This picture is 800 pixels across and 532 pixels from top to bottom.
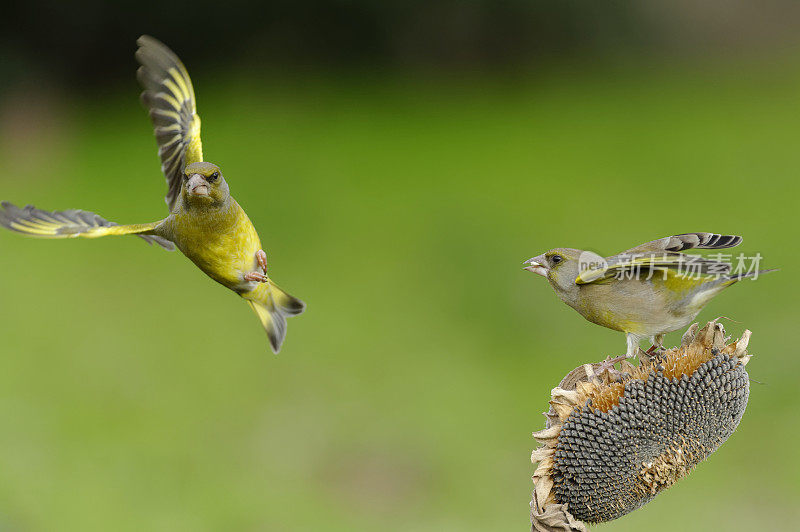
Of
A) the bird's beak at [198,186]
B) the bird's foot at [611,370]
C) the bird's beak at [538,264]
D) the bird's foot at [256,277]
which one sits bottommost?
the bird's foot at [256,277]

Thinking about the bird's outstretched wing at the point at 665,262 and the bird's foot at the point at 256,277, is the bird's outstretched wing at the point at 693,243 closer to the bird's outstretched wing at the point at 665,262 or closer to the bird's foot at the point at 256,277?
the bird's outstretched wing at the point at 665,262

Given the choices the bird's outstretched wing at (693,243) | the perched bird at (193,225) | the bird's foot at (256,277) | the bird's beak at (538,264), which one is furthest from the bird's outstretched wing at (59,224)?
the bird's outstretched wing at (693,243)

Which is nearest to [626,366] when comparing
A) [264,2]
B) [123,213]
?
[123,213]

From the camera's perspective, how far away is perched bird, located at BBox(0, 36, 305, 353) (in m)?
0.97

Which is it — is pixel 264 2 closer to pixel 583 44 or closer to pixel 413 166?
pixel 413 166

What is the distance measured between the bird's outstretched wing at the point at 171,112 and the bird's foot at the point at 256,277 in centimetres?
15

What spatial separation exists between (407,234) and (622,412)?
400 centimetres

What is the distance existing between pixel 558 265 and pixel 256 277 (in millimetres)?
500

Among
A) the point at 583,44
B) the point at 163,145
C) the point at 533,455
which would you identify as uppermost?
the point at 583,44

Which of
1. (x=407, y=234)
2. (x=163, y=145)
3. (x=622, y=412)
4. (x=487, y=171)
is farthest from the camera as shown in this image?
(x=487, y=171)

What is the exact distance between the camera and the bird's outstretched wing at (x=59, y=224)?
98cm

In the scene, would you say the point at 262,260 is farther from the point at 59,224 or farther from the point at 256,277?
the point at 59,224

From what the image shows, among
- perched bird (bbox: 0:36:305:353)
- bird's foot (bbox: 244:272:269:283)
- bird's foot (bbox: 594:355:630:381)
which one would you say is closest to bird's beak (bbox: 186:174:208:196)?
perched bird (bbox: 0:36:305:353)

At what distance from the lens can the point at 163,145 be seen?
3.74 ft
